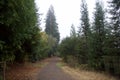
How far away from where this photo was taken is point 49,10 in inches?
4013

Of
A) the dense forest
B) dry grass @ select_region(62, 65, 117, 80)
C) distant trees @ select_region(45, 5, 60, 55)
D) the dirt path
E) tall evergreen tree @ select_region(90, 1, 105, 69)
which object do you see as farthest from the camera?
distant trees @ select_region(45, 5, 60, 55)

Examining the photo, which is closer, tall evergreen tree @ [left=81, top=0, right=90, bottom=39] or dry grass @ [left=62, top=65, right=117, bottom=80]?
dry grass @ [left=62, top=65, right=117, bottom=80]

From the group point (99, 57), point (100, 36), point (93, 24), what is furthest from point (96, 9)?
point (99, 57)

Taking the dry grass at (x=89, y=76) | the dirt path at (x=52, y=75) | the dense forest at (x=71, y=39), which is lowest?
the dry grass at (x=89, y=76)

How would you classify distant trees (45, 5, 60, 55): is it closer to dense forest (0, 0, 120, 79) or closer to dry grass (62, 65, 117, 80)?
dense forest (0, 0, 120, 79)

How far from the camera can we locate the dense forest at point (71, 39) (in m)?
13.8

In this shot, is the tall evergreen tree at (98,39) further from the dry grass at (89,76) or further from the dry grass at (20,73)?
the dry grass at (89,76)

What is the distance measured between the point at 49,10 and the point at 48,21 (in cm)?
544

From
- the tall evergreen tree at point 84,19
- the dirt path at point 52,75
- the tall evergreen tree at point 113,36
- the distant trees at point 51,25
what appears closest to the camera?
the dirt path at point 52,75

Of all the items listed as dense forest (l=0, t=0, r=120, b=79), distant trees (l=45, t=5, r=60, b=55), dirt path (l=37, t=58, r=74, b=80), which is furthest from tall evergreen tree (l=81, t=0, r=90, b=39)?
distant trees (l=45, t=5, r=60, b=55)

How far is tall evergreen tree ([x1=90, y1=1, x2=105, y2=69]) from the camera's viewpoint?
35062 mm

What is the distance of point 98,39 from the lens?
35344mm

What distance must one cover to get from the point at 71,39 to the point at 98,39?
20.0 m

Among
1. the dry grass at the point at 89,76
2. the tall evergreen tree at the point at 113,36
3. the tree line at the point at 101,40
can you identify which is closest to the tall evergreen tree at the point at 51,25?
the tree line at the point at 101,40
